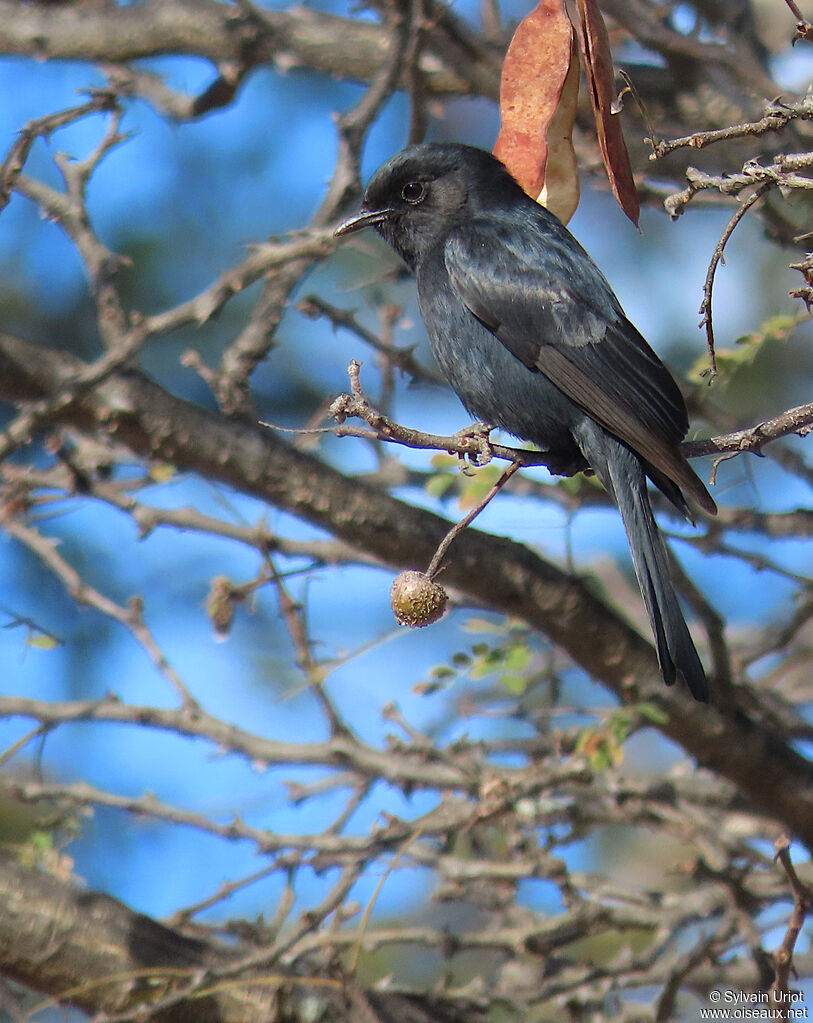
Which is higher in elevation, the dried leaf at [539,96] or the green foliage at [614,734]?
the dried leaf at [539,96]

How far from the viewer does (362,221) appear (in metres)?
3.74

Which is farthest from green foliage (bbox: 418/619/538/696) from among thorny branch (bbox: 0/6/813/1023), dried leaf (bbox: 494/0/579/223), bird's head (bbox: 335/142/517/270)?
dried leaf (bbox: 494/0/579/223)

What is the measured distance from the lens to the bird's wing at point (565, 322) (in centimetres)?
330

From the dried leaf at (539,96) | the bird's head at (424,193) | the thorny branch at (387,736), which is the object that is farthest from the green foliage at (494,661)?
the dried leaf at (539,96)

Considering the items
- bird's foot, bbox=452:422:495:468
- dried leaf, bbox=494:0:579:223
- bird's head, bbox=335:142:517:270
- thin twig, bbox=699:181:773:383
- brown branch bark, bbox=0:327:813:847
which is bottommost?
bird's foot, bbox=452:422:495:468

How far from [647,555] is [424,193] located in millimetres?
1445

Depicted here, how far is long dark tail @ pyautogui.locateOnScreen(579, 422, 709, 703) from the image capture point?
2.92 m

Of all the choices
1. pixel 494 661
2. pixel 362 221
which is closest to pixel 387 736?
pixel 494 661

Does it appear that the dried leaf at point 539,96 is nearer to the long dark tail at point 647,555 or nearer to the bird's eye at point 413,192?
the long dark tail at point 647,555


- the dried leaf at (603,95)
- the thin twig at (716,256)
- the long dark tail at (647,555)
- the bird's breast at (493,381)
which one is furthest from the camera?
the bird's breast at (493,381)

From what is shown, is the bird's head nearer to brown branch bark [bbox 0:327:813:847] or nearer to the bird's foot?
brown branch bark [bbox 0:327:813:847]

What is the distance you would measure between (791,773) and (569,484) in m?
1.20

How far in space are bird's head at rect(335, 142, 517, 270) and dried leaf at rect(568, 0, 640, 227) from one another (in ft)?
4.58

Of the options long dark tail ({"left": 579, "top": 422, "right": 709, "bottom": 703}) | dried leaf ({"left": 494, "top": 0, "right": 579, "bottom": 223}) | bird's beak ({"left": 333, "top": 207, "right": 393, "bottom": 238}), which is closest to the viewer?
dried leaf ({"left": 494, "top": 0, "right": 579, "bottom": 223})
